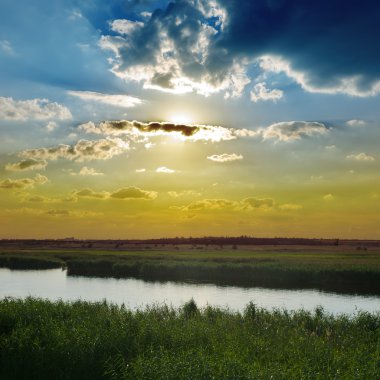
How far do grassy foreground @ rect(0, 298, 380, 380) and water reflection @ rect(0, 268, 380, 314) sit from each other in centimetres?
1529

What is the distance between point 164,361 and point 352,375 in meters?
5.15

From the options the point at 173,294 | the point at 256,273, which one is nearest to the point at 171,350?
the point at 173,294

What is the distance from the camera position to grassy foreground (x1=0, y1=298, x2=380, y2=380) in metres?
12.7

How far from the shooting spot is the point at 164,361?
13.2 m

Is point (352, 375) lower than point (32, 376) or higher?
higher

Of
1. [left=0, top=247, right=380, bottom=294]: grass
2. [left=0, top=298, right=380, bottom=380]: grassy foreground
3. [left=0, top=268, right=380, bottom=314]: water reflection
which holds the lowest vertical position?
[left=0, top=268, right=380, bottom=314]: water reflection

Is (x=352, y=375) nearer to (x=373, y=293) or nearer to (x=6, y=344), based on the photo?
(x=6, y=344)

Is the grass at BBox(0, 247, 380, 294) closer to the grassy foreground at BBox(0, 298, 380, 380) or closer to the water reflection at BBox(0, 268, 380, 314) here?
the water reflection at BBox(0, 268, 380, 314)

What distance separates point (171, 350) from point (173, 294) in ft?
100

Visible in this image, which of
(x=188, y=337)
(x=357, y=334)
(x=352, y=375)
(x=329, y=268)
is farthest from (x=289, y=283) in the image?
(x=352, y=375)

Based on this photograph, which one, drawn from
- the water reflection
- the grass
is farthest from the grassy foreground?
the grass

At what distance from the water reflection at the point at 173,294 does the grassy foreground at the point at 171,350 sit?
15.3 metres

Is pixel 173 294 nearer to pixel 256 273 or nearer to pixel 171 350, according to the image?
pixel 256 273

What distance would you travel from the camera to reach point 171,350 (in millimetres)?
16094
